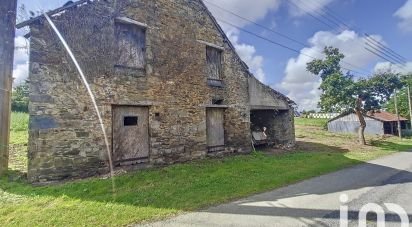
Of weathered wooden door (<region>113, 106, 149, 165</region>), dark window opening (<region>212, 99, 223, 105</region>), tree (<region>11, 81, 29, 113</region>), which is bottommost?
weathered wooden door (<region>113, 106, 149, 165</region>)

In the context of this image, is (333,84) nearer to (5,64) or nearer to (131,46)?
(131,46)

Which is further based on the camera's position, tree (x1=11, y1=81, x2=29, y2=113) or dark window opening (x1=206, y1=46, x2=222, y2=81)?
tree (x1=11, y1=81, x2=29, y2=113)

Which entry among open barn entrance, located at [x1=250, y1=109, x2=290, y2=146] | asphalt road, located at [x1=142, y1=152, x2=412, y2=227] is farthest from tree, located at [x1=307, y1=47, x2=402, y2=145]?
asphalt road, located at [x1=142, y1=152, x2=412, y2=227]

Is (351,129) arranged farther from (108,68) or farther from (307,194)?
→ (108,68)

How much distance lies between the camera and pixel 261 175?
897cm

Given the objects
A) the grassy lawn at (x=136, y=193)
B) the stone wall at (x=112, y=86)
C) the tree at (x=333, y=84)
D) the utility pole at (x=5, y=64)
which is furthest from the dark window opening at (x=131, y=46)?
the tree at (x=333, y=84)

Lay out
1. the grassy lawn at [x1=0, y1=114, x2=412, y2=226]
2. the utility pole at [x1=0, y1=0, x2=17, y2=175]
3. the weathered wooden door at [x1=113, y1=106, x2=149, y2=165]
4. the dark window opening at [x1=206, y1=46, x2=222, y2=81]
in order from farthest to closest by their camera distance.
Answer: the dark window opening at [x1=206, y1=46, x2=222, y2=81], the weathered wooden door at [x1=113, y1=106, x2=149, y2=165], the utility pole at [x1=0, y1=0, x2=17, y2=175], the grassy lawn at [x1=0, y1=114, x2=412, y2=226]

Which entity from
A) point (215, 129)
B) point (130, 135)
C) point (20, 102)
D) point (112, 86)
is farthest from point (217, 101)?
point (20, 102)

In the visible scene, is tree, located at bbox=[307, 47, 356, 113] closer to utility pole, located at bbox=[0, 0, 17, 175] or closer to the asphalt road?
the asphalt road

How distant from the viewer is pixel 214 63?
13.2 metres

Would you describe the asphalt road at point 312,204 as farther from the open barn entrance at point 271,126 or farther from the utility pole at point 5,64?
the open barn entrance at point 271,126

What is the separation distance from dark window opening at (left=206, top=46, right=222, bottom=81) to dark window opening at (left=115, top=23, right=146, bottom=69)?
3738mm

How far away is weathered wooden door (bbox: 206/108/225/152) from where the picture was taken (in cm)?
1259

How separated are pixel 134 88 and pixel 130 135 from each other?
1.68 metres
